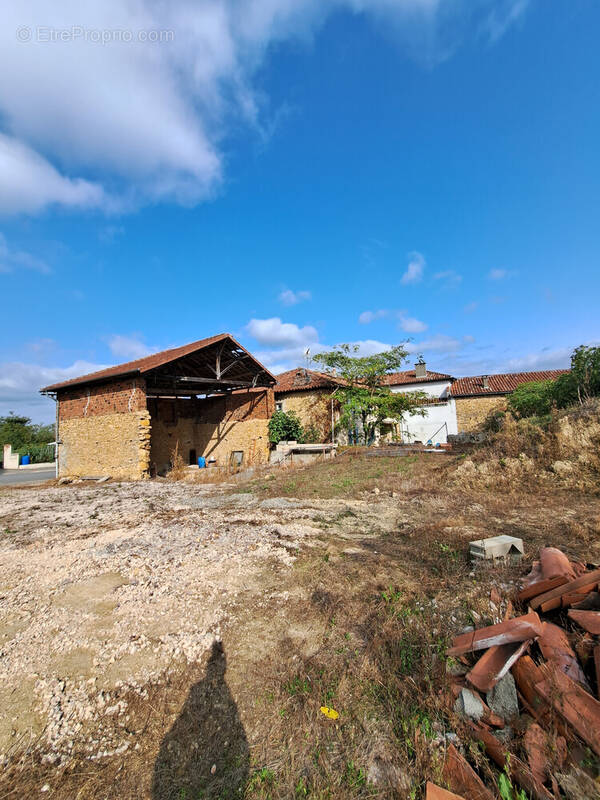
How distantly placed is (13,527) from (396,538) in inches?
278

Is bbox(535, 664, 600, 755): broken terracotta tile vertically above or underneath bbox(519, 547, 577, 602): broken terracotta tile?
underneath

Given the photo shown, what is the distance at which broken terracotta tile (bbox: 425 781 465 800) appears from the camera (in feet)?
5.15

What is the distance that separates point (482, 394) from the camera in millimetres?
29281

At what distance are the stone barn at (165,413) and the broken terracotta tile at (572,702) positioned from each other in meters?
13.5

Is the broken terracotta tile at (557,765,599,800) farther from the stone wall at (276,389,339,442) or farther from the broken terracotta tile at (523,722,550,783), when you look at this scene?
the stone wall at (276,389,339,442)

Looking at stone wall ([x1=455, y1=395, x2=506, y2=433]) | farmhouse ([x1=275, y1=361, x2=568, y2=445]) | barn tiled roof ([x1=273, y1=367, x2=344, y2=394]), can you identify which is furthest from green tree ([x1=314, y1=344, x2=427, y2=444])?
stone wall ([x1=455, y1=395, x2=506, y2=433])

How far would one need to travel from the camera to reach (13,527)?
6688mm

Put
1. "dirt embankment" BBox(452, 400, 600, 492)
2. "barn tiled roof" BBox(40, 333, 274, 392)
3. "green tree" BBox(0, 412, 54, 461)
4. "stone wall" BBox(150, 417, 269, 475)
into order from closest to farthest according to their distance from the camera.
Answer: "dirt embankment" BBox(452, 400, 600, 492)
"barn tiled roof" BBox(40, 333, 274, 392)
"stone wall" BBox(150, 417, 269, 475)
"green tree" BBox(0, 412, 54, 461)

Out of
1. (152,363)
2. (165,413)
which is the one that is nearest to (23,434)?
(165,413)

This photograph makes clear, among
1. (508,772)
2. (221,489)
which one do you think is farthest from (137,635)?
(221,489)

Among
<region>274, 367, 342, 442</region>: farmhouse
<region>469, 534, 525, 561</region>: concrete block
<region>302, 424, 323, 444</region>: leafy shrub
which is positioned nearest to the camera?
<region>469, 534, 525, 561</region>: concrete block

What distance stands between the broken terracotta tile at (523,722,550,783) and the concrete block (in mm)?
2309

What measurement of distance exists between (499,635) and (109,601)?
3509 millimetres

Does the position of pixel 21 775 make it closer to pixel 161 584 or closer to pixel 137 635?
pixel 137 635
